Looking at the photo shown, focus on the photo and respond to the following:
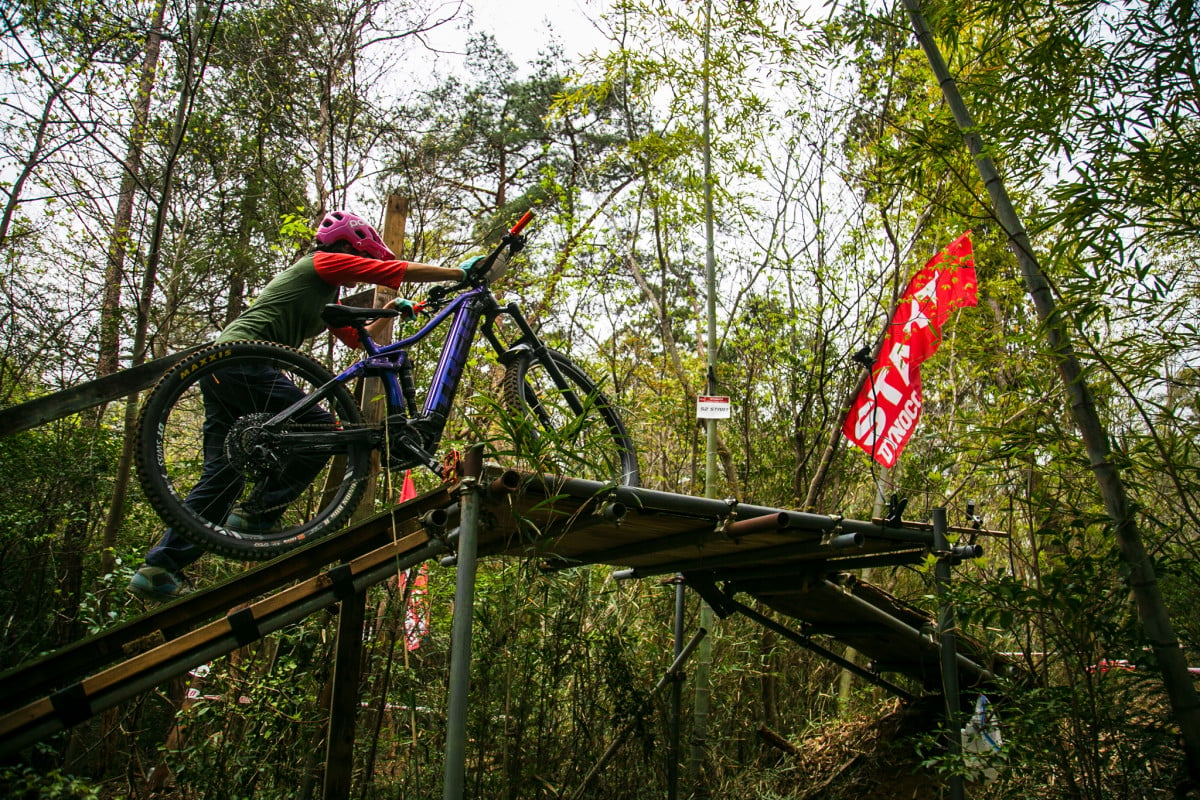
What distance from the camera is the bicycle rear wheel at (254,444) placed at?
2461mm

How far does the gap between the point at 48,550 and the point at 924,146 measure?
5.82 metres

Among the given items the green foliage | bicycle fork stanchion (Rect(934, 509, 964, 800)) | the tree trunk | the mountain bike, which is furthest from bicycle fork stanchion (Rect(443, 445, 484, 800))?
the tree trunk

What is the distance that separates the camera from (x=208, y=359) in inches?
101

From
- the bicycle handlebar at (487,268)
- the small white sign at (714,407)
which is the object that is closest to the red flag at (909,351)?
the small white sign at (714,407)

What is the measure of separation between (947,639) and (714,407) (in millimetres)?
1801

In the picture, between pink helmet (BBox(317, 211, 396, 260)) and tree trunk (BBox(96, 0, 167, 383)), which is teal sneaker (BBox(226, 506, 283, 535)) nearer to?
pink helmet (BBox(317, 211, 396, 260))

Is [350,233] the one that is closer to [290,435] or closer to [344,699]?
[290,435]

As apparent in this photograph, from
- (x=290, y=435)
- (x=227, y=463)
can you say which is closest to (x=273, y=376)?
(x=290, y=435)

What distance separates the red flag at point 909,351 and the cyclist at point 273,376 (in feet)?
7.92

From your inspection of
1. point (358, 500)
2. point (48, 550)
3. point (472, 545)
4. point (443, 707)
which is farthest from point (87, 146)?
point (472, 545)

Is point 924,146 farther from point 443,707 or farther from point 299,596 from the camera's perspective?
point 443,707

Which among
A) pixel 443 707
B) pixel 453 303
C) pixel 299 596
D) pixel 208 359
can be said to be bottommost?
pixel 443 707

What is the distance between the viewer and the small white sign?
4422 mm

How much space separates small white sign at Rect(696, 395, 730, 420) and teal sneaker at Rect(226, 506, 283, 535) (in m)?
2.42
